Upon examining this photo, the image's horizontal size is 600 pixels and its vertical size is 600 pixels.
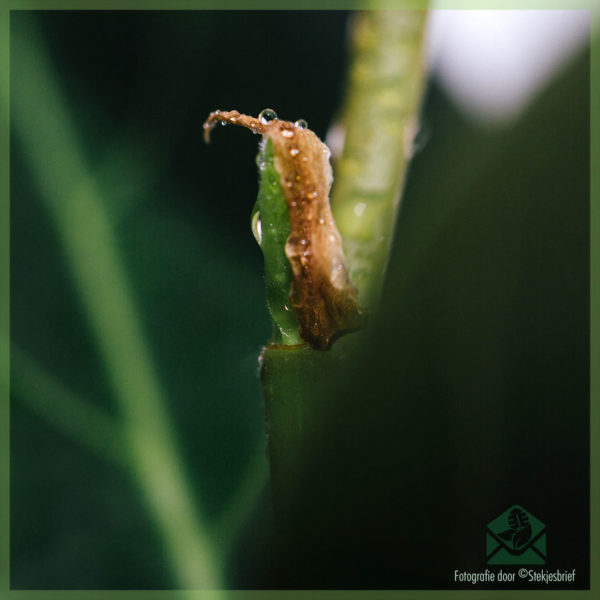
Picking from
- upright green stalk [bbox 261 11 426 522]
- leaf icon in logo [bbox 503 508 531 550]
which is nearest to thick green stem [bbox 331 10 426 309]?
upright green stalk [bbox 261 11 426 522]

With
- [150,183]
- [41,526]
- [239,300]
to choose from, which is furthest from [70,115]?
[41,526]

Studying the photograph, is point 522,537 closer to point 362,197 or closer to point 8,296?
point 362,197

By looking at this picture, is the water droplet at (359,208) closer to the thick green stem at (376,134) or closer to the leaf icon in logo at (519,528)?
the thick green stem at (376,134)

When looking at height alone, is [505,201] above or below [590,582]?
above

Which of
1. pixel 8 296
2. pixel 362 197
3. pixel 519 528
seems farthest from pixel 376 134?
pixel 8 296

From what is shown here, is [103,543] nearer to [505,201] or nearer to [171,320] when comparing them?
[171,320]
